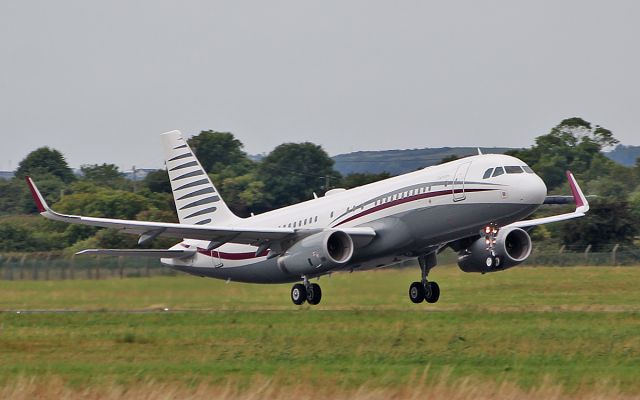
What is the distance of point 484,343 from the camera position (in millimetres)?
22359

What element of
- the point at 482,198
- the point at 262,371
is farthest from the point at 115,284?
the point at 262,371

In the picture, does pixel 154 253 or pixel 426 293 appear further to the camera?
pixel 154 253

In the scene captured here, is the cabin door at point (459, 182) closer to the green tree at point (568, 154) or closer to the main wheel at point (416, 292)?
the main wheel at point (416, 292)

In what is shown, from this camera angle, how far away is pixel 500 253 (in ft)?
113

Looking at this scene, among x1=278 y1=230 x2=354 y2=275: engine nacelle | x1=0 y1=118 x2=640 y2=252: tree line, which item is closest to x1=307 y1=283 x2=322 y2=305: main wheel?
x1=278 y1=230 x2=354 y2=275: engine nacelle

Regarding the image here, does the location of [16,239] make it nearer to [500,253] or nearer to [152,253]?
[152,253]

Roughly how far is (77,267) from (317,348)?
722 inches

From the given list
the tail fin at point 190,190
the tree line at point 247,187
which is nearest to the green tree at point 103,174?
the tree line at point 247,187

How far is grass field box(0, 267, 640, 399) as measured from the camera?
54.7 feet

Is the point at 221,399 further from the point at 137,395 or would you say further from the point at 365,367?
the point at 365,367

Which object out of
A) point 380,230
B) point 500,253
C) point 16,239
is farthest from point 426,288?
point 16,239

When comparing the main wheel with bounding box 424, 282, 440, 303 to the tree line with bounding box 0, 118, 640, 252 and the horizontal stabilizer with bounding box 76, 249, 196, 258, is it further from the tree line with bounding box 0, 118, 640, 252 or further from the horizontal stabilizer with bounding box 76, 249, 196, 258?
the tree line with bounding box 0, 118, 640, 252

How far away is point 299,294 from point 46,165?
90.8 metres

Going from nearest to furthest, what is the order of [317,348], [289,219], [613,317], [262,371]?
[262,371]
[317,348]
[613,317]
[289,219]
